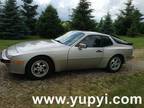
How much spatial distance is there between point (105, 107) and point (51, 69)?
210cm

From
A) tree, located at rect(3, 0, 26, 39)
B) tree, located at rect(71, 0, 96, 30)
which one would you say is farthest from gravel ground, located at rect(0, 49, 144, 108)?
tree, located at rect(71, 0, 96, 30)

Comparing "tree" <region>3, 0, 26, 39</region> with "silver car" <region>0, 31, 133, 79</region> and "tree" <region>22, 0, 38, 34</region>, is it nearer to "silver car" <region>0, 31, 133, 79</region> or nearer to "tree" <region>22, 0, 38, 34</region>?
"tree" <region>22, 0, 38, 34</region>

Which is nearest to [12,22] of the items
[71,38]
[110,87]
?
[71,38]

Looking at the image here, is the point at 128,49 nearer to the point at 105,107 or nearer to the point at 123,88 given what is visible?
the point at 123,88

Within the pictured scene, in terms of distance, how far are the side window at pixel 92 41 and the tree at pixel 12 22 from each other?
58.7ft

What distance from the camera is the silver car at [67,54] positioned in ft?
22.5

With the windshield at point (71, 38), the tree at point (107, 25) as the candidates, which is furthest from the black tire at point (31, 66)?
the tree at point (107, 25)

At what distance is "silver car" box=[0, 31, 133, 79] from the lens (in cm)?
685

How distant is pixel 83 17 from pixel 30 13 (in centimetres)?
631

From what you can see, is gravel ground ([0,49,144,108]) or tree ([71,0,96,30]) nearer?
gravel ground ([0,49,144,108])

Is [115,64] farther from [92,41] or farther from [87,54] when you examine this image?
[87,54]

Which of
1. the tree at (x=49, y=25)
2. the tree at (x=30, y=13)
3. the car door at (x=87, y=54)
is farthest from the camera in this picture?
the tree at (x=30, y=13)

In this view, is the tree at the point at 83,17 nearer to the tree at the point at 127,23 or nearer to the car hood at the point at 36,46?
the tree at the point at 127,23

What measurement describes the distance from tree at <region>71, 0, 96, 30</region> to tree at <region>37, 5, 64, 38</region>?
2157mm
